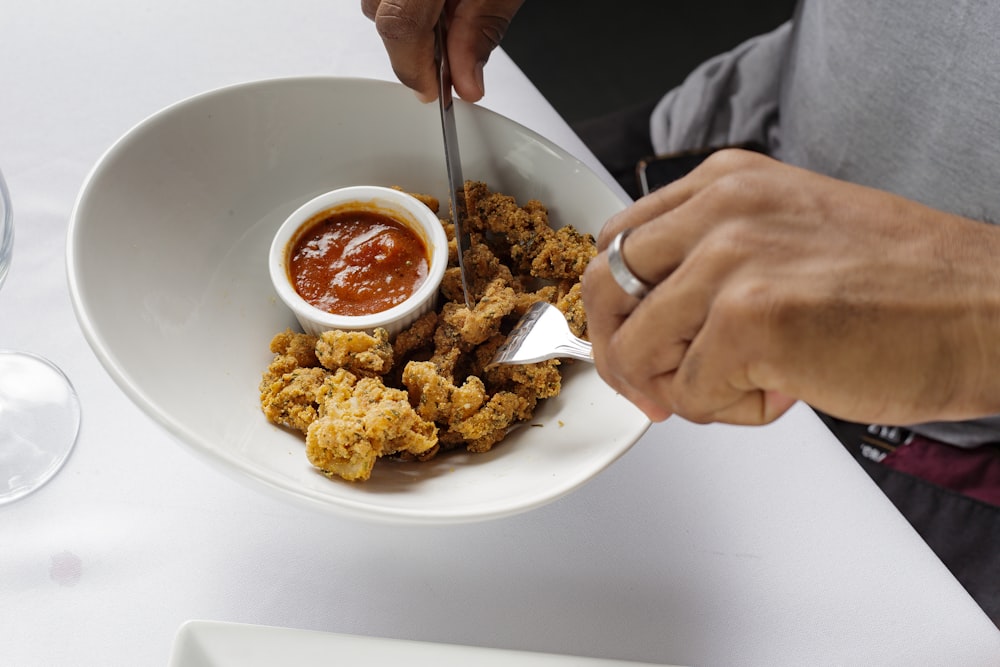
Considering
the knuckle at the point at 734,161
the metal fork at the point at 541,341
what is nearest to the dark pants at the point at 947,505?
the metal fork at the point at 541,341

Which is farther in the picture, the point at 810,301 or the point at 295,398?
the point at 295,398

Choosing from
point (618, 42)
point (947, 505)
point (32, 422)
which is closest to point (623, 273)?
point (32, 422)

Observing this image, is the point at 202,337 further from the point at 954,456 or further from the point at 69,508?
the point at 954,456

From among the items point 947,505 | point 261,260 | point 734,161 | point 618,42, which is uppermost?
point 734,161

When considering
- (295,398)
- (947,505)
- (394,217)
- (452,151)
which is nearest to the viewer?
(295,398)

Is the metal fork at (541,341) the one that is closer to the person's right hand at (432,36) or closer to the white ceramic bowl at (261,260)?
the white ceramic bowl at (261,260)

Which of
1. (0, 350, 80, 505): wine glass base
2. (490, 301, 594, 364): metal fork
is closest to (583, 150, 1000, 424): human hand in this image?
(490, 301, 594, 364): metal fork

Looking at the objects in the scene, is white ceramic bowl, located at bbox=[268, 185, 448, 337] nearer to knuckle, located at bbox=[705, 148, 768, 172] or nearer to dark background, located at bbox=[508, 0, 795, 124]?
knuckle, located at bbox=[705, 148, 768, 172]

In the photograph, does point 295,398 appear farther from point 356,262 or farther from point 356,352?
point 356,262
